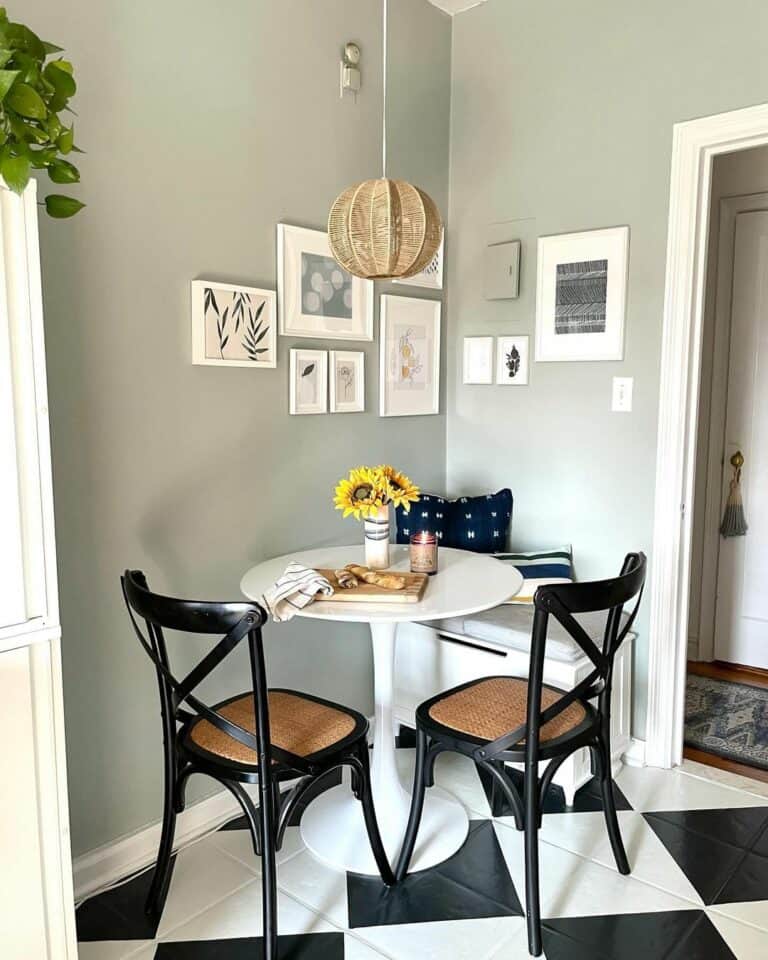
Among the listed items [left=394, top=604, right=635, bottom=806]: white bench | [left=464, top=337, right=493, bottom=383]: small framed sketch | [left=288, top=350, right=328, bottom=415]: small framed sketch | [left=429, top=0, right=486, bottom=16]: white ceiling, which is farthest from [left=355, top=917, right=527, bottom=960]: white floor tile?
[left=429, top=0, right=486, bottom=16]: white ceiling

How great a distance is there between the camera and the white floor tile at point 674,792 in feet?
8.04

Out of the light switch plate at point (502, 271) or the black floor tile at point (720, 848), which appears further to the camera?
the light switch plate at point (502, 271)

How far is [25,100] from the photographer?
1.23 m

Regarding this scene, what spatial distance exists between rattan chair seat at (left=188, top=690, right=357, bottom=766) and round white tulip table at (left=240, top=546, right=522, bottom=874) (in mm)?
242

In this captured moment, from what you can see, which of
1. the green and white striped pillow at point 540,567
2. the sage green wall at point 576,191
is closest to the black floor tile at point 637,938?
the sage green wall at point 576,191

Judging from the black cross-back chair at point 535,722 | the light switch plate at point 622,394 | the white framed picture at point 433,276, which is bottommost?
the black cross-back chair at point 535,722

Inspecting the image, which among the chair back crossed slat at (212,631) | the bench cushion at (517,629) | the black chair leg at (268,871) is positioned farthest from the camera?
the bench cushion at (517,629)

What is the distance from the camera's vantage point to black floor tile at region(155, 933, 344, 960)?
1.79 meters

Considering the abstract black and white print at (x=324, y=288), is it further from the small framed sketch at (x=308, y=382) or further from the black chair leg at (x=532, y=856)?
the black chair leg at (x=532, y=856)

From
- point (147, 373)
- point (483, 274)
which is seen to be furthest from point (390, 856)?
point (483, 274)

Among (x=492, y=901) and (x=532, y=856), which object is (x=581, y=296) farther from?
(x=492, y=901)

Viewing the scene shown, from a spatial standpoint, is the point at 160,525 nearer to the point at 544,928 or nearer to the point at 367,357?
the point at 367,357

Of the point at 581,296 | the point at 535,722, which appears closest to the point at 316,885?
the point at 535,722

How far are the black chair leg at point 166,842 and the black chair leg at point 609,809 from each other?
109cm
